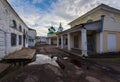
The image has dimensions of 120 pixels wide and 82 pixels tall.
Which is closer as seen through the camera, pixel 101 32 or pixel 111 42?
pixel 101 32

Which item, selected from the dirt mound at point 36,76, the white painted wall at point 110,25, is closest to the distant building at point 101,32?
the white painted wall at point 110,25

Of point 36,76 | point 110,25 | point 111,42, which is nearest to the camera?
point 36,76

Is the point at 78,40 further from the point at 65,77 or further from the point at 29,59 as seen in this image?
the point at 65,77

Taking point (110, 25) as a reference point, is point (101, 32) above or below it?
below

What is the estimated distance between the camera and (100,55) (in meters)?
11.9

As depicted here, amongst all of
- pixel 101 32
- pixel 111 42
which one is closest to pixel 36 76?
pixel 101 32

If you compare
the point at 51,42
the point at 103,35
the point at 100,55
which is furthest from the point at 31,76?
the point at 51,42

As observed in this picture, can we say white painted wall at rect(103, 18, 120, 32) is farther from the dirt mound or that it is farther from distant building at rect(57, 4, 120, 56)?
the dirt mound

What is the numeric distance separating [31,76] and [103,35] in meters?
10.6

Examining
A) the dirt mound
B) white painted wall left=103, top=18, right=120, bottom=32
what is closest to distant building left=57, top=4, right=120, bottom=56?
white painted wall left=103, top=18, right=120, bottom=32

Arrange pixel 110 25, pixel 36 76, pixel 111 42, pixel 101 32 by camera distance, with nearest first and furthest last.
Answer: pixel 36 76 → pixel 101 32 → pixel 110 25 → pixel 111 42

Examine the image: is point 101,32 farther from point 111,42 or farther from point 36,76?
point 36,76

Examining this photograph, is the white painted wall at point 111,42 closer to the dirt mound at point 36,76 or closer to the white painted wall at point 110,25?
the white painted wall at point 110,25

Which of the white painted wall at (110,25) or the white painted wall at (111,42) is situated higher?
the white painted wall at (110,25)
